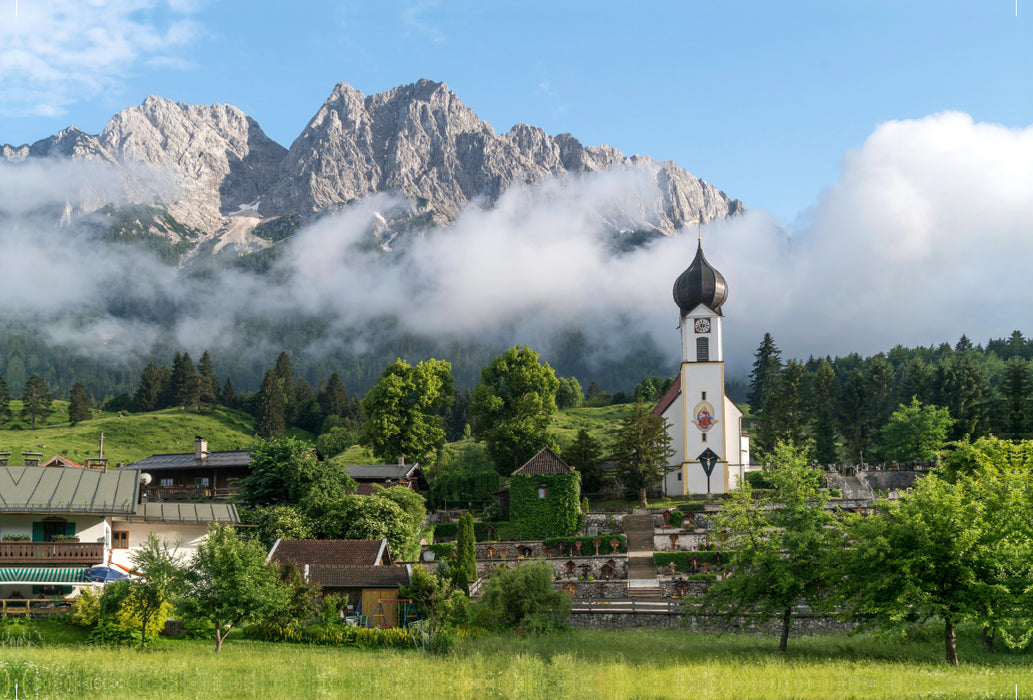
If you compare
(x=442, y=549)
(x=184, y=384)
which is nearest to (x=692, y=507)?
(x=442, y=549)

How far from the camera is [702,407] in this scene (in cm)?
6700

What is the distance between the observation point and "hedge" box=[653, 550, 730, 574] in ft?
142

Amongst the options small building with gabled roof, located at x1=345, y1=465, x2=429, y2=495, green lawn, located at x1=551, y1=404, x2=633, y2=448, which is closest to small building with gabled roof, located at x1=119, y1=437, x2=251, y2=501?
small building with gabled roof, located at x1=345, y1=465, x2=429, y2=495

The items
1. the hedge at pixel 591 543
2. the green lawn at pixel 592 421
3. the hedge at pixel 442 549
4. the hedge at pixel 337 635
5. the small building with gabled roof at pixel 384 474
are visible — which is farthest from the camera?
the green lawn at pixel 592 421

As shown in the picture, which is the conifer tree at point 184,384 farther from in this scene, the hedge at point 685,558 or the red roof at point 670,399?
the hedge at point 685,558

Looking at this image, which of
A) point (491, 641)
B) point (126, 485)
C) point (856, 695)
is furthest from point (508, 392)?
point (856, 695)

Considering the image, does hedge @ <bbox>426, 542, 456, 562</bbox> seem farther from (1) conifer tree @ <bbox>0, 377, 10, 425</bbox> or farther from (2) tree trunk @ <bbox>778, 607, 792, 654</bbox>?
(1) conifer tree @ <bbox>0, 377, 10, 425</bbox>

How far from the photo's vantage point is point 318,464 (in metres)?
47.6

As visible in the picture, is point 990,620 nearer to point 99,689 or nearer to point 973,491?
point 973,491

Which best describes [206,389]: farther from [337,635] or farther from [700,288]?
[337,635]

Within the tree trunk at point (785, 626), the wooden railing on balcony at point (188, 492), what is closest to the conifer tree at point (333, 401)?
the wooden railing on balcony at point (188, 492)

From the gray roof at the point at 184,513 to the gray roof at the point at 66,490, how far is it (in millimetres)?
1121

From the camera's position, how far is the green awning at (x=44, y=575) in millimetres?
33031

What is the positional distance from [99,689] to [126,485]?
20189mm
